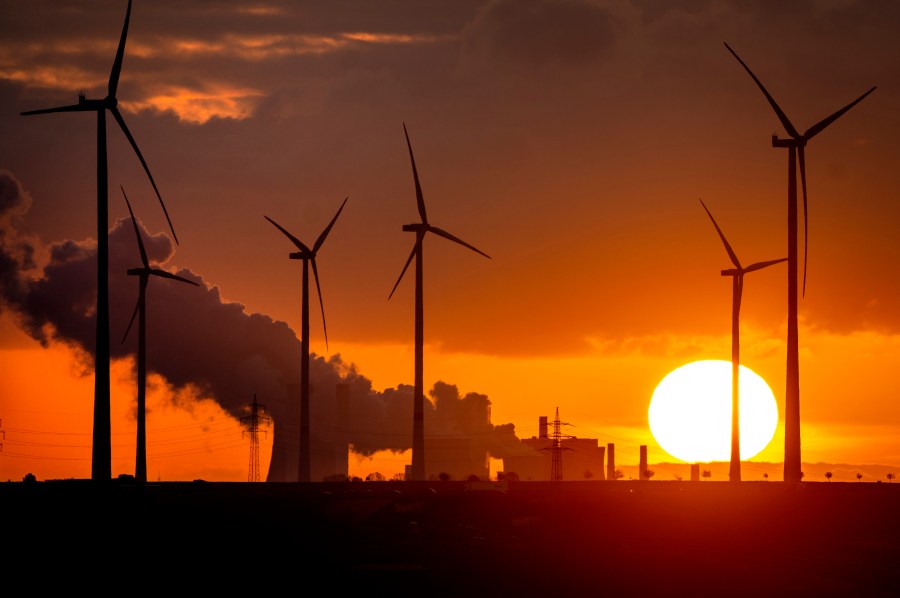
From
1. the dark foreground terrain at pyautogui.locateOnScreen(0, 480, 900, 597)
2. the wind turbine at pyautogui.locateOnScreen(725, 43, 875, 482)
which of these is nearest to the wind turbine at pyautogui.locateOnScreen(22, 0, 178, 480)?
the dark foreground terrain at pyautogui.locateOnScreen(0, 480, 900, 597)

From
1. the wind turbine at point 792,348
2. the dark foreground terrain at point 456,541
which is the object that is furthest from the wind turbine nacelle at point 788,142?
the dark foreground terrain at point 456,541

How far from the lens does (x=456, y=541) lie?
80.8 meters

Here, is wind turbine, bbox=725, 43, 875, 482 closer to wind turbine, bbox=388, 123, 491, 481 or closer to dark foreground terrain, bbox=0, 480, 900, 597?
dark foreground terrain, bbox=0, 480, 900, 597

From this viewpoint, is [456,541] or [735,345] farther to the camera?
[735,345]

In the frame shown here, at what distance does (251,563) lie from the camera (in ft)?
218

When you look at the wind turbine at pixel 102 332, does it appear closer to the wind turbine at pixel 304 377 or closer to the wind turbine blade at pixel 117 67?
the wind turbine blade at pixel 117 67

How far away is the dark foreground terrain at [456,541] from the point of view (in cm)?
5822

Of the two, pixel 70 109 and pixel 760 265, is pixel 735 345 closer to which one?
pixel 760 265

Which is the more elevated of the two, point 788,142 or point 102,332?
point 788,142

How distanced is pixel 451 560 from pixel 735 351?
314ft

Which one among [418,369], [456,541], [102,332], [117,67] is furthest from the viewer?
[418,369]

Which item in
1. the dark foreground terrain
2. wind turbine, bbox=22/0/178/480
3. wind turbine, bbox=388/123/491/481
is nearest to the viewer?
the dark foreground terrain

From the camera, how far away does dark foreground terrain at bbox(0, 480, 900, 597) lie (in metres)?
58.2

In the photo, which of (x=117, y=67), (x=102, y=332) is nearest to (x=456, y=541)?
(x=102, y=332)
